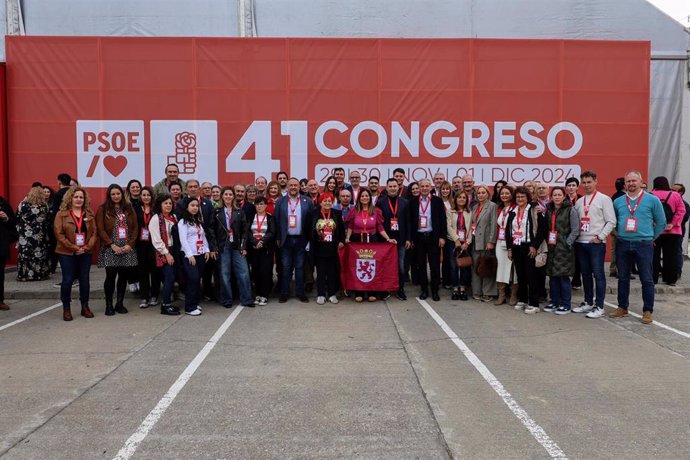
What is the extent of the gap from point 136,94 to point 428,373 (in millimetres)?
9724

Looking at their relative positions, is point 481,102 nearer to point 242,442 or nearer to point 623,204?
point 623,204

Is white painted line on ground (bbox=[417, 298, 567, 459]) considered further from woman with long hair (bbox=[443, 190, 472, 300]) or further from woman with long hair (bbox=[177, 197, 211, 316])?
woman with long hair (bbox=[177, 197, 211, 316])

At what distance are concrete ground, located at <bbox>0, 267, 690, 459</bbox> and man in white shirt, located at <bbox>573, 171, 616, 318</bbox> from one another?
0.52m

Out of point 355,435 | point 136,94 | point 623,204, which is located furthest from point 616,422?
point 136,94

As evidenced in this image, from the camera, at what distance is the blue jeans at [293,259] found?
817 centimetres

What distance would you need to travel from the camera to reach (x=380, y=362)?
5168 millimetres

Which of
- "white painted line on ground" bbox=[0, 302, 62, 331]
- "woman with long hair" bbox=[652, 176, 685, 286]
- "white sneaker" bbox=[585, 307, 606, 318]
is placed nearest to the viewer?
"white painted line on ground" bbox=[0, 302, 62, 331]

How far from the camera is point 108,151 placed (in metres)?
11.5

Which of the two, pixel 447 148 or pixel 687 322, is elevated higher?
pixel 447 148

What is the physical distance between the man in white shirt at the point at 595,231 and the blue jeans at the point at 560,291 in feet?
1.07

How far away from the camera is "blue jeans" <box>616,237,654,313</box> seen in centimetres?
694

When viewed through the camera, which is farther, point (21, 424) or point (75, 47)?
point (75, 47)

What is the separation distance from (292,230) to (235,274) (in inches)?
43.4

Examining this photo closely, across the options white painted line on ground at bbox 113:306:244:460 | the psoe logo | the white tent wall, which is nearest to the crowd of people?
white painted line on ground at bbox 113:306:244:460
